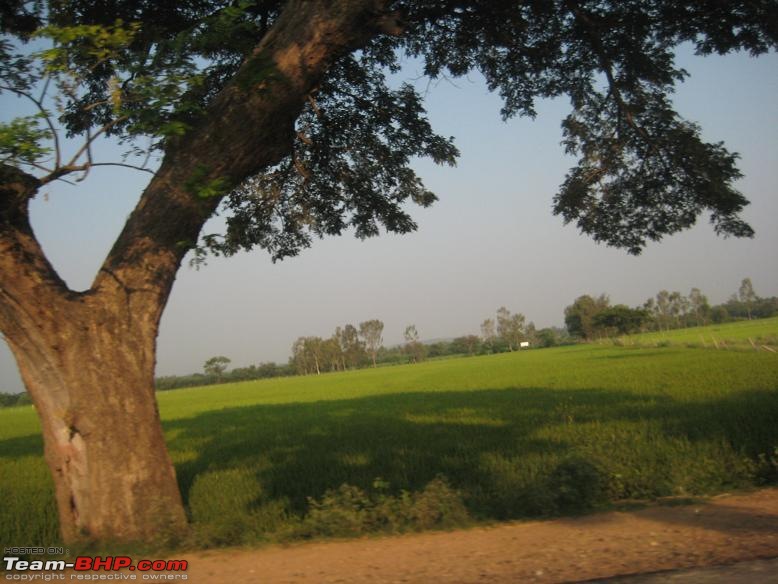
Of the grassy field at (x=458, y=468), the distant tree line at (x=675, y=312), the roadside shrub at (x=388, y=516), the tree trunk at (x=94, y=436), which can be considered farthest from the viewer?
the distant tree line at (x=675, y=312)

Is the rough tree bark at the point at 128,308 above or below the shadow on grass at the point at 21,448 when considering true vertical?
above

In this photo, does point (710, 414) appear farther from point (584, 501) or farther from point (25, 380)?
point (25, 380)

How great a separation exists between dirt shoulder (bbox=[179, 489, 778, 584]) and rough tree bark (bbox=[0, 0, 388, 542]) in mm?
1029

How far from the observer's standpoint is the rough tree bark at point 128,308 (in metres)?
5.04

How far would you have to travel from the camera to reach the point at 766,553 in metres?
3.92

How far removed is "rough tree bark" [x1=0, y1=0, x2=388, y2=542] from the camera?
504cm

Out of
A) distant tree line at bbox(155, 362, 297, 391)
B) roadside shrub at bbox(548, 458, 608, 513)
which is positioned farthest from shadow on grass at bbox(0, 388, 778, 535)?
distant tree line at bbox(155, 362, 297, 391)

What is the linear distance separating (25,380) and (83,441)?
84 centimetres

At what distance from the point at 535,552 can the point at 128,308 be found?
171 inches

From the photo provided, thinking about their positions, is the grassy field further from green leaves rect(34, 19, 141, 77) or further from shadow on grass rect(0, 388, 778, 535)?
green leaves rect(34, 19, 141, 77)

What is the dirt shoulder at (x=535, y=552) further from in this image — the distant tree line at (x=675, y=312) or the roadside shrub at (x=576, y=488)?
the distant tree line at (x=675, y=312)

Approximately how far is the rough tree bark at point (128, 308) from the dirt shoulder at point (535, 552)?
3.38 feet

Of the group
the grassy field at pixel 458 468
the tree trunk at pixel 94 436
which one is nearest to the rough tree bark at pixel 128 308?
the tree trunk at pixel 94 436

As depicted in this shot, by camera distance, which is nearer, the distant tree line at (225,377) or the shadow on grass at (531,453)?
the shadow on grass at (531,453)
